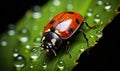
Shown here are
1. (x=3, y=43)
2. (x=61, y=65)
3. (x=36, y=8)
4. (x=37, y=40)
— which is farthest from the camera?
(x=36, y=8)

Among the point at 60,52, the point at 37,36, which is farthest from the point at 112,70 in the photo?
the point at 37,36

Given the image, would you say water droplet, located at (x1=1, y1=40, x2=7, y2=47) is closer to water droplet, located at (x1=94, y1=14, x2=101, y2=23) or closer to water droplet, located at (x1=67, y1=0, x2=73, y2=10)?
water droplet, located at (x1=67, y1=0, x2=73, y2=10)

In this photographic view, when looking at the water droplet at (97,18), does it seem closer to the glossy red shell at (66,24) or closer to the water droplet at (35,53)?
the glossy red shell at (66,24)

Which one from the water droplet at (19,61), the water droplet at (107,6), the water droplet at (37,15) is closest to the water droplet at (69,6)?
the water droplet at (37,15)

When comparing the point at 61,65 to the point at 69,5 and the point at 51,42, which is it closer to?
the point at 51,42

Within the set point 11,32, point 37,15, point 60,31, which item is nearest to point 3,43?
point 11,32

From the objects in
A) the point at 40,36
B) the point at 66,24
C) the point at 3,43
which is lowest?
the point at 3,43
